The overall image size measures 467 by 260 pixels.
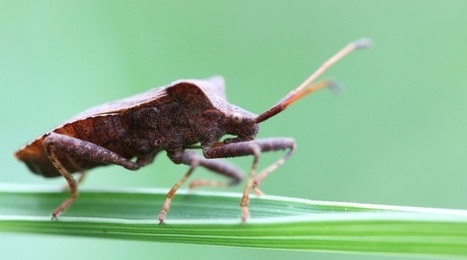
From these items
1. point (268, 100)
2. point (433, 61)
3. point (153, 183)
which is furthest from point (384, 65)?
point (153, 183)

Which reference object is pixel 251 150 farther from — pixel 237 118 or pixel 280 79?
pixel 280 79

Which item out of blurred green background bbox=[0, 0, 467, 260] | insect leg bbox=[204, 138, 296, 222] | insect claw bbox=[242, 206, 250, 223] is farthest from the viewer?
blurred green background bbox=[0, 0, 467, 260]

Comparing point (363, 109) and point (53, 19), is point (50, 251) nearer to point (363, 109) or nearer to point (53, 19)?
point (53, 19)

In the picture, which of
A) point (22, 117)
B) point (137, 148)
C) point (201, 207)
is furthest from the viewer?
point (22, 117)

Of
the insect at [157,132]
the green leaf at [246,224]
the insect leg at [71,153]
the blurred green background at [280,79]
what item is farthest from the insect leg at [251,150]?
the blurred green background at [280,79]

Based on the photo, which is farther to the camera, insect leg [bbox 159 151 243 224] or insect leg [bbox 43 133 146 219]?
insect leg [bbox 159 151 243 224]

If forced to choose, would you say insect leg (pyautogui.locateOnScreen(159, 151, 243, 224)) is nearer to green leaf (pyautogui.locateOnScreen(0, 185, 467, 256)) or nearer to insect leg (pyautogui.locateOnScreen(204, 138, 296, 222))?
insect leg (pyautogui.locateOnScreen(204, 138, 296, 222))

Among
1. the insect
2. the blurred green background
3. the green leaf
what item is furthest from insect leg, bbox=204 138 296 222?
the blurred green background
